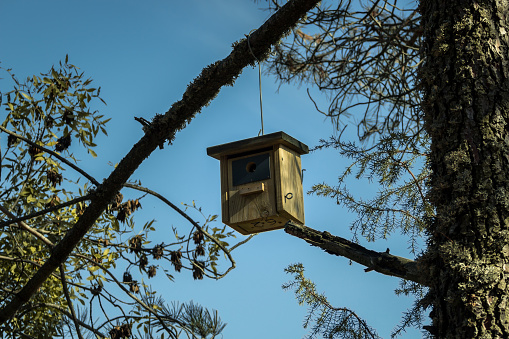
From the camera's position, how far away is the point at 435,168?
3.07 meters

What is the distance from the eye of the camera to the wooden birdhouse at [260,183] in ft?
12.7

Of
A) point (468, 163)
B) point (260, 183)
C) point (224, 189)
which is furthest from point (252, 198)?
point (468, 163)

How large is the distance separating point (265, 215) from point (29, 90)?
7.04ft

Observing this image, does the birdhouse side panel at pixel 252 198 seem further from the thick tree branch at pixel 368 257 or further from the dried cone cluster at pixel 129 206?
the dried cone cluster at pixel 129 206

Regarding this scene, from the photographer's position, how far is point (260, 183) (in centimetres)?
392

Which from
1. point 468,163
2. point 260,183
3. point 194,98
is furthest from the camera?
point 260,183

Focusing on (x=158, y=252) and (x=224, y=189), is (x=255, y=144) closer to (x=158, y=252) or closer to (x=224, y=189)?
(x=224, y=189)

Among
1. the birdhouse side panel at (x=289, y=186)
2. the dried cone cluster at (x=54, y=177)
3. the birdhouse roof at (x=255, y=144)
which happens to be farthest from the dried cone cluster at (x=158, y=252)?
the birdhouse side panel at (x=289, y=186)

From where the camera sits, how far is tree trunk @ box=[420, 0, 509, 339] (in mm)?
2697

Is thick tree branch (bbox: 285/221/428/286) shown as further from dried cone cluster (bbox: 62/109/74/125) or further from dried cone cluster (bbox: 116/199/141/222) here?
dried cone cluster (bbox: 62/109/74/125)

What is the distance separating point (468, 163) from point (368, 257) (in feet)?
2.30

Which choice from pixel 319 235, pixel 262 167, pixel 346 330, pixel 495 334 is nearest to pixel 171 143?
pixel 262 167

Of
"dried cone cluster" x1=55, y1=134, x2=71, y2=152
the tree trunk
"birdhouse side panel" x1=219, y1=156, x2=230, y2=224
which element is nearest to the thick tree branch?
the tree trunk

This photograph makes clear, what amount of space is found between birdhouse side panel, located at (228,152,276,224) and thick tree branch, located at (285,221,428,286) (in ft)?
1.15
